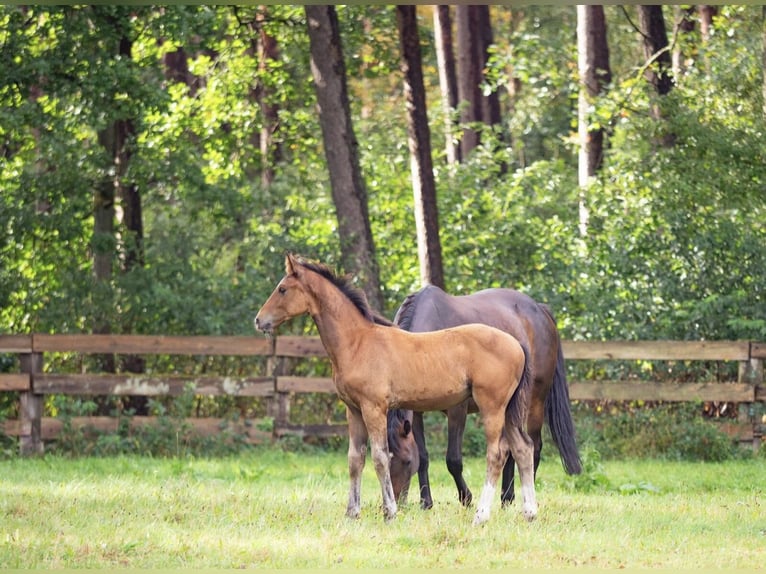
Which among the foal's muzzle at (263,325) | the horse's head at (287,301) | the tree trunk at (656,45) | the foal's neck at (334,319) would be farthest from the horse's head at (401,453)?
the tree trunk at (656,45)

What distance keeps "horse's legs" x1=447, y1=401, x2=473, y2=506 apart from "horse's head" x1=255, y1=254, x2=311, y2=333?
1596 millimetres

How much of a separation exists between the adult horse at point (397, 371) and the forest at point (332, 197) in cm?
764

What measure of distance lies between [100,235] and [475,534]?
10307 millimetres

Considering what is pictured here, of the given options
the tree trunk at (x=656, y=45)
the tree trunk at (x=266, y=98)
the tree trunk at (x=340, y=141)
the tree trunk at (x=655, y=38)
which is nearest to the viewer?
→ the tree trunk at (x=340, y=141)

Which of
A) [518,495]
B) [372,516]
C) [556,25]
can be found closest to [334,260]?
[518,495]

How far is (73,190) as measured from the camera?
56.6ft

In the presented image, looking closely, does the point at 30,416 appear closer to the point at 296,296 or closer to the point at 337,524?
the point at 296,296

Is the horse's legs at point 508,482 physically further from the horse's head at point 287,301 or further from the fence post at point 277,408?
the fence post at point 277,408

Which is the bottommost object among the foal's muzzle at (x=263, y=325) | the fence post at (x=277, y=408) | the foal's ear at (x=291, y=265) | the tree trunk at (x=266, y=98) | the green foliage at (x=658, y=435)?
the green foliage at (x=658, y=435)

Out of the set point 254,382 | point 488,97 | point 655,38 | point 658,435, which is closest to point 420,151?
point 254,382

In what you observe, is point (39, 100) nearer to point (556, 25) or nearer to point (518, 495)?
point (518, 495)

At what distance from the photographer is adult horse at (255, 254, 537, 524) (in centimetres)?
902

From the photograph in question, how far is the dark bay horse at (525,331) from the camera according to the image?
10.8 meters

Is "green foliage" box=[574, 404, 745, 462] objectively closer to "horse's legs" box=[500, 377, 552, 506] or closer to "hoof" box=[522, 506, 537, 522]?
"horse's legs" box=[500, 377, 552, 506]
